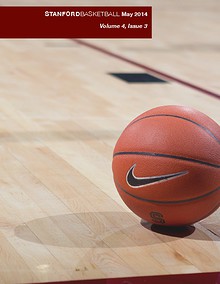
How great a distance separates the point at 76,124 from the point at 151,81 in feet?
5.17

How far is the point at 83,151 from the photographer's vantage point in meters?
4.67

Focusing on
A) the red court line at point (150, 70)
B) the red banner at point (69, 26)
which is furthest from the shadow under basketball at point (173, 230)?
A: the red banner at point (69, 26)

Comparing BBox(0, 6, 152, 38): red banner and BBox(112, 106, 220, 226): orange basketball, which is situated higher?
BBox(112, 106, 220, 226): orange basketball

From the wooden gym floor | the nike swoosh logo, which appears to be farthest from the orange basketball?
the wooden gym floor

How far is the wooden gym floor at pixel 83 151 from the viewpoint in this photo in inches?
125

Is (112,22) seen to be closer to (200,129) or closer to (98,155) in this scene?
(98,155)

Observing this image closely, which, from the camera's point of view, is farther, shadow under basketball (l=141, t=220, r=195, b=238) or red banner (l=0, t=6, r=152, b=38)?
red banner (l=0, t=6, r=152, b=38)

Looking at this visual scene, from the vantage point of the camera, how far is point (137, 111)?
5668mm

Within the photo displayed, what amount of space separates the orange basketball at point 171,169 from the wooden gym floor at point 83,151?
0.44 ft

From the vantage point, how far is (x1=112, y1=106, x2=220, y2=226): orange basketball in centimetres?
330

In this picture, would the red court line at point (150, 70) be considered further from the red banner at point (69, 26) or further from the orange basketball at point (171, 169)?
the orange basketball at point (171, 169)

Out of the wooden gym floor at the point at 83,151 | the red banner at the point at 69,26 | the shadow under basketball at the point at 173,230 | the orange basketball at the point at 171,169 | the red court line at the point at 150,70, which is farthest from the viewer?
the red banner at the point at 69,26

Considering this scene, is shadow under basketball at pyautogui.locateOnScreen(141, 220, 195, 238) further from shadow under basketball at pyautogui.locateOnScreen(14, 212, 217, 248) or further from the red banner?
the red banner

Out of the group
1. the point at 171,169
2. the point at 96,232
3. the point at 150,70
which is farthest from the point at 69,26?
the point at 171,169
